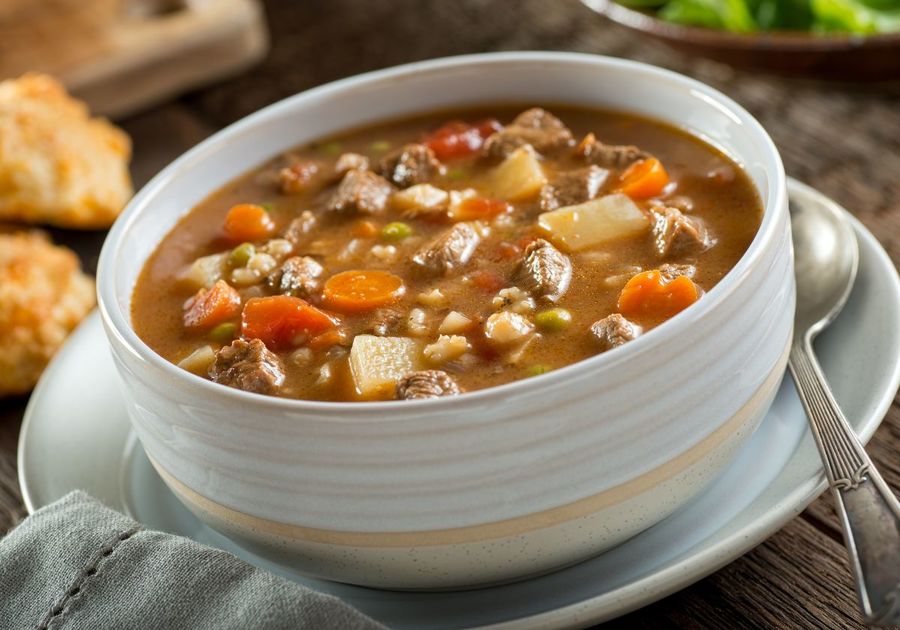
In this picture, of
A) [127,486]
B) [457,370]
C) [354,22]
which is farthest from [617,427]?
[354,22]

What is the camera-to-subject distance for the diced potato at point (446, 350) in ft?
7.77

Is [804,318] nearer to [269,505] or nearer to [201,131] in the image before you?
[269,505]

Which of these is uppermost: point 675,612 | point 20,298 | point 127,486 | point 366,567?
point 366,567

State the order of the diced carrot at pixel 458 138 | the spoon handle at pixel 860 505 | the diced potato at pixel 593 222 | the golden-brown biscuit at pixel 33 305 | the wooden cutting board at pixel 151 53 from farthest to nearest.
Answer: the wooden cutting board at pixel 151 53, the golden-brown biscuit at pixel 33 305, the diced carrot at pixel 458 138, the diced potato at pixel 593 222, the spoon handle at pixel 860 505

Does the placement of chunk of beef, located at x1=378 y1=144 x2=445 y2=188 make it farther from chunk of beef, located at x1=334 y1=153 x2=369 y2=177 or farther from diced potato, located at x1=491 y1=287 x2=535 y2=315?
diced potato, located at x1=491 y1=287 x2=535 y2=315

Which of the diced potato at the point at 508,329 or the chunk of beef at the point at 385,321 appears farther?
the chunk of beef at the point at 385,321

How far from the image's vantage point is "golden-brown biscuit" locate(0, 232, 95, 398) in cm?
346

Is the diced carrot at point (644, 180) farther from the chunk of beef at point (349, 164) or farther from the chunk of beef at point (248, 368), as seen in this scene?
the chunk of beef at point (248, 368)

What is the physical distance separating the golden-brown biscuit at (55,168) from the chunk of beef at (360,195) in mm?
1429

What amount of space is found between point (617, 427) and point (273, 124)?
1635mm

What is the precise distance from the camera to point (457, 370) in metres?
2.34

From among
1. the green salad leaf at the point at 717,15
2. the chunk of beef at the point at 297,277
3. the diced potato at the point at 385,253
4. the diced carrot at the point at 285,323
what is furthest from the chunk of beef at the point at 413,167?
the green salad leaf at the point at 717,15

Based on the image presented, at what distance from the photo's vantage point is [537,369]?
2.27 m

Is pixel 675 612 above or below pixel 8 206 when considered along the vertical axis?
above
